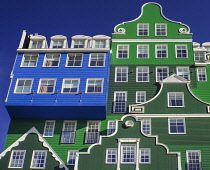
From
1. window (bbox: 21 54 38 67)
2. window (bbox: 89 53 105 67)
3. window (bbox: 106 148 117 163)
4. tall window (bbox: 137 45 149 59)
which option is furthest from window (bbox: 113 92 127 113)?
window (bbox: 21 54 38 67)

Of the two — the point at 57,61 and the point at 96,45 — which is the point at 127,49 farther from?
the point at 57,61

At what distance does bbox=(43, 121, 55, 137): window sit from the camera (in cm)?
4538

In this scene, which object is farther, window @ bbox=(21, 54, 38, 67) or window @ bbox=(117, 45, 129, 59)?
window @ bbox=(117, 45, 129, 59)

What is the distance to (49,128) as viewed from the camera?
45.8 metres

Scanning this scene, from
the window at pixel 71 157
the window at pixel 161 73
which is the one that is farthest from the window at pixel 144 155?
the window at pixel 161 73

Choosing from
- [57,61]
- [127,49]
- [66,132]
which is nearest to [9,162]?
[66,132]

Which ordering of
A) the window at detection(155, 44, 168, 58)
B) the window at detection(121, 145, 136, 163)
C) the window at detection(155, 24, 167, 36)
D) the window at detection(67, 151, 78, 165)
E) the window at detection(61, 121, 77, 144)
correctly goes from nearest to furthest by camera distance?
the window at detection(121, 145, 136, 163), the window at detection(67, 151, 78, 165), the window at detection(61, 121, 77, 144), the window at detection(155, 44, 168, 58), the window at detection(155, 24, 167, 36)

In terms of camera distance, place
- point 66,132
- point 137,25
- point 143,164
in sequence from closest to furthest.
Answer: point 143,164 → point 66,132 → point 137,25

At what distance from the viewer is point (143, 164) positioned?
39.5 metres

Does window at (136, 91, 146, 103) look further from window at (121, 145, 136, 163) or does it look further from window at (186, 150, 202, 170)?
window at (186, 150, 202, 170)

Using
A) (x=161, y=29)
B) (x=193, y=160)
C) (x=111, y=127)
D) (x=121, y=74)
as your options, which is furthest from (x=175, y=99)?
(x=161, y=29)

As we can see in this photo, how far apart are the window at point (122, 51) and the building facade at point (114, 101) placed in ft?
0.43

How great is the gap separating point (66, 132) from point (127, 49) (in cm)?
1407

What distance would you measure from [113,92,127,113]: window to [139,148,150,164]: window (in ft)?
23.0
